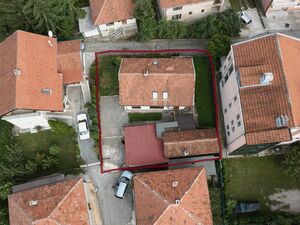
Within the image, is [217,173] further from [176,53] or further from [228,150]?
[176,53]

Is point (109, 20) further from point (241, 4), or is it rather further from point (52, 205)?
point (52, 205)

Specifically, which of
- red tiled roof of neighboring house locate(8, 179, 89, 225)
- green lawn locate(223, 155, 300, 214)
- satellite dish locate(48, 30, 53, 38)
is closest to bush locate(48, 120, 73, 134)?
red tiled roof of neighboring house locate(8, 179, 89, 225)

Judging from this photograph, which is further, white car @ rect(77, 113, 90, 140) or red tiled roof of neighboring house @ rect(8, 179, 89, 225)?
white car @ rect(77, 113, 90, 140)

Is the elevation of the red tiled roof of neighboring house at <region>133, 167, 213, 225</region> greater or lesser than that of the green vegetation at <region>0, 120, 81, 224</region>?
lesser

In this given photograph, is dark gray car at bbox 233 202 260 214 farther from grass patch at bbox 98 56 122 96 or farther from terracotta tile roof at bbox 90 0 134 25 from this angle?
terracotta tile roof at bbox 90 0 134 25

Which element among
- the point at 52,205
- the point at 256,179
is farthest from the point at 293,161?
the point at 52,205

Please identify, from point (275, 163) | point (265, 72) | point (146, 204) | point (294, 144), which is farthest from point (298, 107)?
point (146, 204)

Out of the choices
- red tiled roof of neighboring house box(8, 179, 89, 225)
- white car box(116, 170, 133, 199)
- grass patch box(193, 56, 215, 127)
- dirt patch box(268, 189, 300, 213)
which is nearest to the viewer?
red tiled roof of neighboring house box(8, 179, 89, 225)
